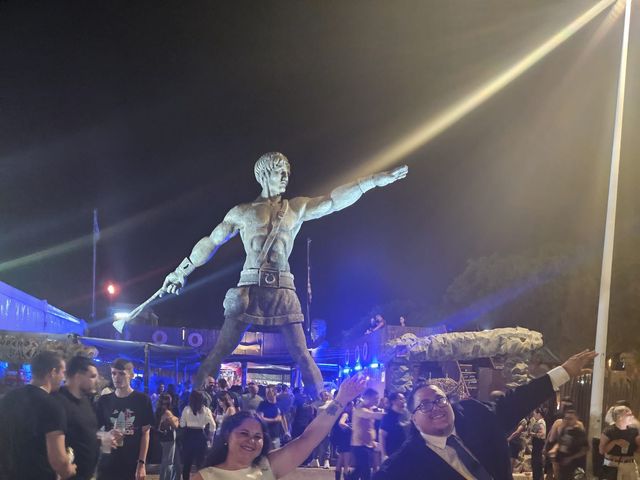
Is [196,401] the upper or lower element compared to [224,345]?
lower

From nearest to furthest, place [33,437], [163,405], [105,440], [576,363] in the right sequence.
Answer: [33,437], [576,363], [105,440], [163,405]

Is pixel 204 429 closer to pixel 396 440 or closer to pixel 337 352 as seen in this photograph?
pixel 396 440

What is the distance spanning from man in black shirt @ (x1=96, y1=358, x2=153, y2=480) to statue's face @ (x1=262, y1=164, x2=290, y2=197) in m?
3.58

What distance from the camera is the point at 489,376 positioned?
1617cm

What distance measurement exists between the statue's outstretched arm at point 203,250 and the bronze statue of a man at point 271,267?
12 centimetres

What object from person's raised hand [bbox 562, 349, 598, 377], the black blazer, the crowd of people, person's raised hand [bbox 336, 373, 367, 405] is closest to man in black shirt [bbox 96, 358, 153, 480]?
the crowd of people

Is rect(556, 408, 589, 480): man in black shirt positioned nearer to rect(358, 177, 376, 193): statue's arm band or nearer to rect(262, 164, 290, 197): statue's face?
rect(358, 177, 376, 193): statue's arm band

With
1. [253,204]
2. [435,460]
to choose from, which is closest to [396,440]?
[253,204]

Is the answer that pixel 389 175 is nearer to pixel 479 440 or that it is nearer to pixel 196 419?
pixel 196 419

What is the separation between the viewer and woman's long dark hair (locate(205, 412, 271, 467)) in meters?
3.51

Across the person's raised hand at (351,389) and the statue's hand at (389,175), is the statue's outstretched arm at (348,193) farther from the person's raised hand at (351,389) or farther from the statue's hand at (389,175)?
the person's raised hand at (351,389)

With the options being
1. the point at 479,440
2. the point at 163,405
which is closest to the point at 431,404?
the point at 479,440

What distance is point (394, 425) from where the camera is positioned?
816 cm

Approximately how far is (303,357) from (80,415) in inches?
156
